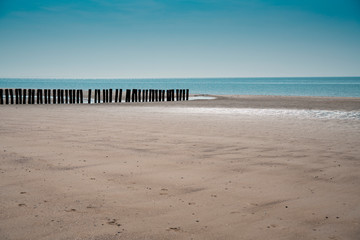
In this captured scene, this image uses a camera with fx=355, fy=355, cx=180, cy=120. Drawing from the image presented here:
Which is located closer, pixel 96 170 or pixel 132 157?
pixel 96 170

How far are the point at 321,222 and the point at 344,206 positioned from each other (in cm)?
63

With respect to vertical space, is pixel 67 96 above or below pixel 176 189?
below

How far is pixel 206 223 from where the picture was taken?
136 inches

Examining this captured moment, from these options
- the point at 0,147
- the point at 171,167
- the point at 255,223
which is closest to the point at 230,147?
the point at 171,167

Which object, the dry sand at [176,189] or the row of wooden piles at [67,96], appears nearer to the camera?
the dry sand at [176,189]

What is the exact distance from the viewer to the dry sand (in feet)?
10.9

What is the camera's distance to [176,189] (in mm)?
4484

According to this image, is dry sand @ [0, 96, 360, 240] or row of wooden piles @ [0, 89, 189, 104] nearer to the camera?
dry sand @ [0, 96, 360, 240]

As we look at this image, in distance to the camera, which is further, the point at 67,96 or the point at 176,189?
the point at 67,96

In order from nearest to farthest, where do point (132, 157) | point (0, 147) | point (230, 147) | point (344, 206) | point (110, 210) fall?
point (110, 210) → point (344, 206) → point (132, 157) → point (0, 147) → point (230, 147)

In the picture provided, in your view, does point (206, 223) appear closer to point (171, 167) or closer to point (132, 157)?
point (171, 167)

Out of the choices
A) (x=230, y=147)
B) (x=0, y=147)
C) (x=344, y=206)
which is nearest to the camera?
(x=344, y=206)

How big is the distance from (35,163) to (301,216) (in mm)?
4052

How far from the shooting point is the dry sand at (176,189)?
3320 mm
